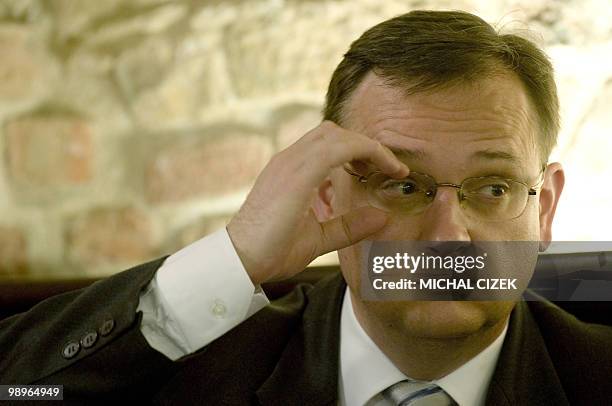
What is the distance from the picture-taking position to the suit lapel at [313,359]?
934 millimetres

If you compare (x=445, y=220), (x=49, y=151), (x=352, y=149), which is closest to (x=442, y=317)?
(x=445, y=220)

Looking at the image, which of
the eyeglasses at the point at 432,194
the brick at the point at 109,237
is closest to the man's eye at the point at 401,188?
the eyeglasses at the point at 432,194

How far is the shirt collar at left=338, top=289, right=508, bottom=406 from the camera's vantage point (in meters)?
0.94

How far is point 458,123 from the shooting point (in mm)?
879

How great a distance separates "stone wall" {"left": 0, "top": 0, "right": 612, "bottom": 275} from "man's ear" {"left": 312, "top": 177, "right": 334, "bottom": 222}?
13.1 inches

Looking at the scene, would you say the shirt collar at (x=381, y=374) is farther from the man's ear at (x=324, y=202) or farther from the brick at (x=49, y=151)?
the brick at (x=49, y=151)

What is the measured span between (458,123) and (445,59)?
0.08m

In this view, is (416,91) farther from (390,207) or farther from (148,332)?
(148,332)

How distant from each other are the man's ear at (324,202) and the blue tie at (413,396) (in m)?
0.23

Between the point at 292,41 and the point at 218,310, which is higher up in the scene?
the point at 292,41

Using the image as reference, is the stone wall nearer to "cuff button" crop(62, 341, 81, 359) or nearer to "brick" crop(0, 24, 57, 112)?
"brick" crop(0, 24, 57, 112)

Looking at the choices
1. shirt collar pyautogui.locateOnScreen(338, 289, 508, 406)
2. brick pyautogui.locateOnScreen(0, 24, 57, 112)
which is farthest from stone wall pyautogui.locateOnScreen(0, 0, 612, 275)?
shirt collar pyautogui.locateOnScreen(338, 289, 508, 406)

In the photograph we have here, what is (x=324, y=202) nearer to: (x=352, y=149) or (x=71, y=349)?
(x=352, y=149)

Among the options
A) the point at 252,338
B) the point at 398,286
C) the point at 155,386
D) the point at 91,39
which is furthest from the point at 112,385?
the point at 91,39
